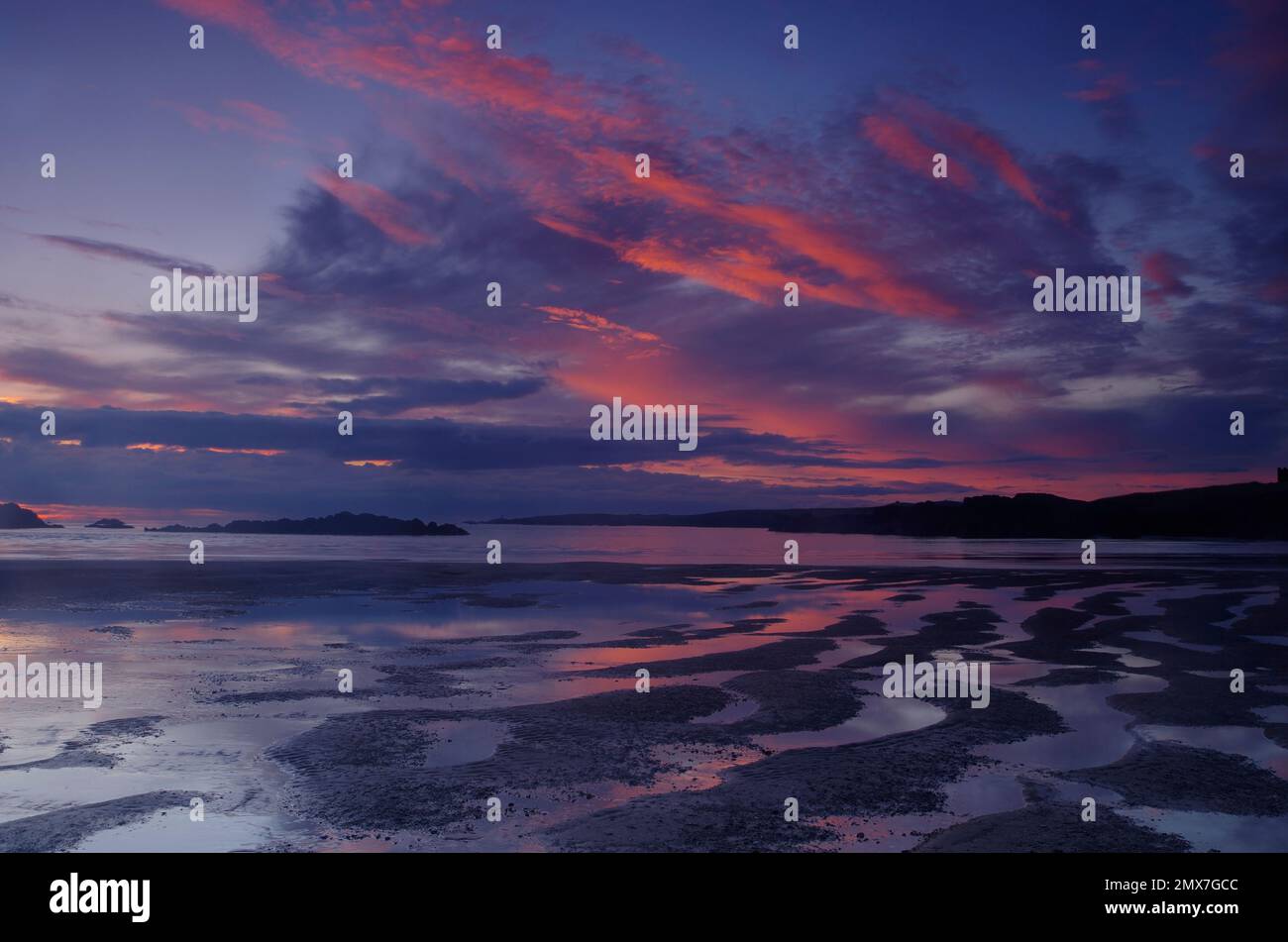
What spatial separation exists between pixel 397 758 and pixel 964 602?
2275 cm

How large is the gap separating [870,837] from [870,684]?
24.7ft

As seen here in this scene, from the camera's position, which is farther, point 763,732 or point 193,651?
point 193,651

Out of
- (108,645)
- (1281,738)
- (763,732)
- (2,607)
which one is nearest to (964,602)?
(1281,738)

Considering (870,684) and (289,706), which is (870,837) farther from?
(289,706)

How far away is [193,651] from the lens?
60.3 ft

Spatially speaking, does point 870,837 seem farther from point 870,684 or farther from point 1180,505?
point 1180,505

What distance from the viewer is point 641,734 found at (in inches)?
470

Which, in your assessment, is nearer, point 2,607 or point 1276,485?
point 2,607

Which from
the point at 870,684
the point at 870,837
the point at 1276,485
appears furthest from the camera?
the point at 1276,485

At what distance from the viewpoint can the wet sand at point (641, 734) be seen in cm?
847

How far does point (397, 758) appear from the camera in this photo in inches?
421

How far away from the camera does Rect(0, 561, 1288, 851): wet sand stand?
847 centimetres

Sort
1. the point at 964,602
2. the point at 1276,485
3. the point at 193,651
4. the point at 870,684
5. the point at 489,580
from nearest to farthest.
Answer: the point at 870,684, the point at 193,651, the point at 964,602, the point at 489,580, the point at 1276,485
